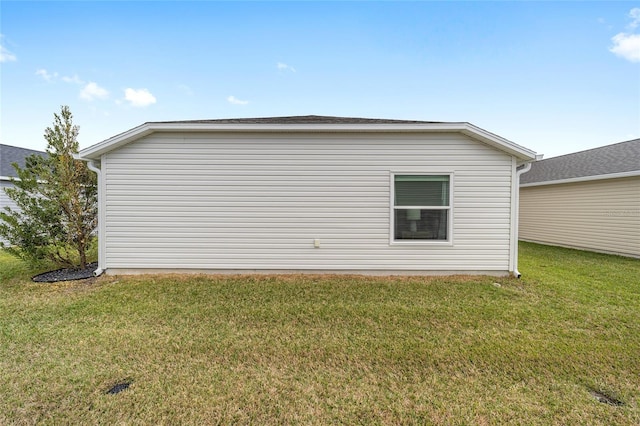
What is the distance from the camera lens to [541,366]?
269 centimetres

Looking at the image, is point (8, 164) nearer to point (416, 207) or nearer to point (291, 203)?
point (291, 203)

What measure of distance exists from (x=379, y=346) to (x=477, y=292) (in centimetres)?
272

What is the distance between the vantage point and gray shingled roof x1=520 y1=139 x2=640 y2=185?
8.87 meters

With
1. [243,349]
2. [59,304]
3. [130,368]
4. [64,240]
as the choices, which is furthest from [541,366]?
[64,240]

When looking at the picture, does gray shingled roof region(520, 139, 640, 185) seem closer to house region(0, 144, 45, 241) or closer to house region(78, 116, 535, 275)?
house region(78, 116, 535, 275)

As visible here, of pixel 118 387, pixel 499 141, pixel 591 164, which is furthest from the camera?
pixel 591 164

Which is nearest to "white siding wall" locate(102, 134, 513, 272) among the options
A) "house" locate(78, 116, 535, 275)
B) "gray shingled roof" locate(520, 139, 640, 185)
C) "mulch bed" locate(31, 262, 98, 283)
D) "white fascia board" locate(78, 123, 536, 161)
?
"house" locate(78, 116, 535, 275)

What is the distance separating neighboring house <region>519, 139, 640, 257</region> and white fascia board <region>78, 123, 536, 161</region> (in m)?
5.80

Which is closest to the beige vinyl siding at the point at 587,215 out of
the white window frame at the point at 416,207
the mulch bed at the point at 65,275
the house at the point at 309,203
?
the house at the point at 309,203

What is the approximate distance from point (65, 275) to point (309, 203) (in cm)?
541

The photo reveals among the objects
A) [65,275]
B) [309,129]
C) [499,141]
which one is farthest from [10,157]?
[499,141]

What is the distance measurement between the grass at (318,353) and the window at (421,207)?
1.14m

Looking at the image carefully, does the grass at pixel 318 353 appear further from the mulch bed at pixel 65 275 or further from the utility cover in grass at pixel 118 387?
the mulch bed at pixel 65 275

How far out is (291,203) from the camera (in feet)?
18.7
